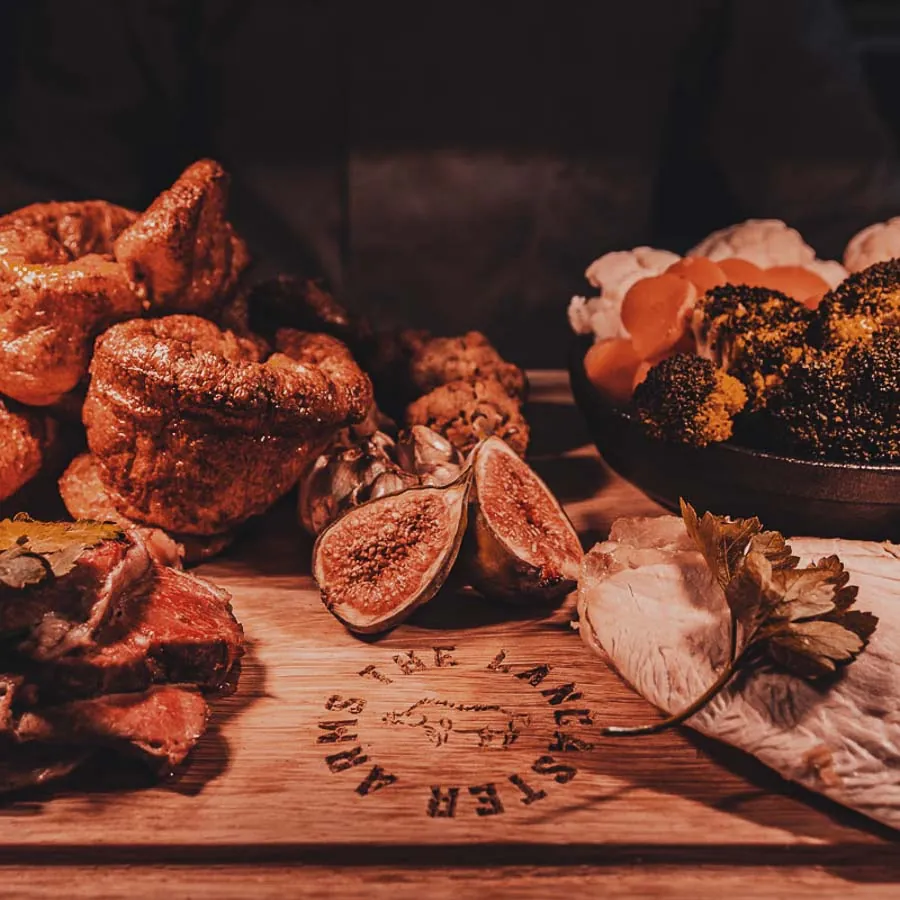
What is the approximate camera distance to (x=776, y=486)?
2328 mm

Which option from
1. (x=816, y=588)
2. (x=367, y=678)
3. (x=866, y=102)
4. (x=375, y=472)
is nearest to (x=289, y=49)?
(x=375, y=472)

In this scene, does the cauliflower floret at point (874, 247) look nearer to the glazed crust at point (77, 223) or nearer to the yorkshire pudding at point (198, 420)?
the yorkshire pudding at point (198, 420)

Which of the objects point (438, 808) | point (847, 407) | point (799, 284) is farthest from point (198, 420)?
point (799, 284)

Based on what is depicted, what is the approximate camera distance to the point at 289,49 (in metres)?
3.59

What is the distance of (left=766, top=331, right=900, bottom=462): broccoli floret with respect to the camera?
228cm

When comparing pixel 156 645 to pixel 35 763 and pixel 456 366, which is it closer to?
pixel 35 763

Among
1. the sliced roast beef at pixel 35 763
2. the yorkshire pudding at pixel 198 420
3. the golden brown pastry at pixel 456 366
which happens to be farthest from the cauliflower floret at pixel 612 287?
the sliced roast beef at pixel 35 763

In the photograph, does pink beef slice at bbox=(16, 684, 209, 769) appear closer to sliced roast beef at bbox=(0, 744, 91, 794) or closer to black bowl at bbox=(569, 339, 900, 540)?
sliced roast beef at bbox=(0, 744, 91, 794)

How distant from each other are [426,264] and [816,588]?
103 inches

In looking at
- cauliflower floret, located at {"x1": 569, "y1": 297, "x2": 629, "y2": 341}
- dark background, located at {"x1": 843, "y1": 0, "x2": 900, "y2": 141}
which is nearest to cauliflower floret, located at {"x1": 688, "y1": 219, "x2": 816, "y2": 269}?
cauliflower floret, located at {"x1": 569, "y1": 297, "x2": 629, "y2": 341}

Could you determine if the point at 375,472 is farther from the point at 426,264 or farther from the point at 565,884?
the point at 426,264

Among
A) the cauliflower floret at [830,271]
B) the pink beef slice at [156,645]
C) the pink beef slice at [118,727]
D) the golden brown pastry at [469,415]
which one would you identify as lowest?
the pink beef slice at [118,727]

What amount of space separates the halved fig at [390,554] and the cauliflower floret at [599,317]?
3.13ft

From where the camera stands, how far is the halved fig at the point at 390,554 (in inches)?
85.5
